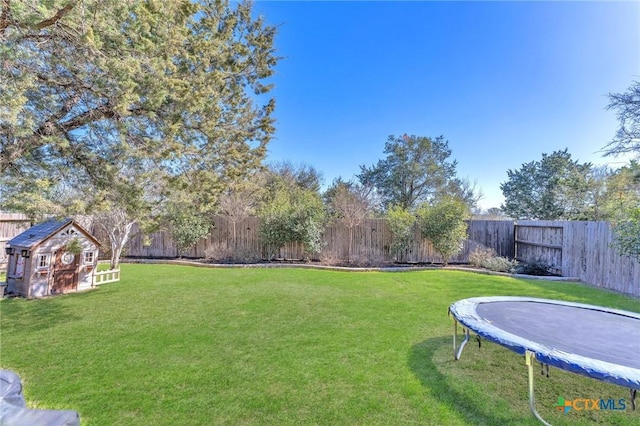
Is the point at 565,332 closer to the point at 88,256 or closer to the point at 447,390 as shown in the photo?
the point at 447,390

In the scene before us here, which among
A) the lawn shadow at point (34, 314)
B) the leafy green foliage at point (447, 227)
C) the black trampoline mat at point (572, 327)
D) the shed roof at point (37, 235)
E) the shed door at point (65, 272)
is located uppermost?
the leafy green foliage at point (447, 227)

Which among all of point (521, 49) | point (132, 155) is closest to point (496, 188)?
point (521, 49)

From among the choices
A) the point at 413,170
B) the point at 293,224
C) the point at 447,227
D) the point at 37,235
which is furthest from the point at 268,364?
the point at 413,170

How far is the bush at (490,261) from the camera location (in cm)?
850

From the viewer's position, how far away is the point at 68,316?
167 inches

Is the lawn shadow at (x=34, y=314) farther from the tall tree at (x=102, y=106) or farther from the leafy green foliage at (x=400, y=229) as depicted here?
the leafy green foliage at (x=400, y=229)

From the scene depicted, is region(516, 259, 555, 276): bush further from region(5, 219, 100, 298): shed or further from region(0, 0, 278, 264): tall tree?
region(5, 219, 100, 298): shed

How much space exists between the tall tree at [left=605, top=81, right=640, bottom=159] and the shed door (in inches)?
571

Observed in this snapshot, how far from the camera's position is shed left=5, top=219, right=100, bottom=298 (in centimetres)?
505

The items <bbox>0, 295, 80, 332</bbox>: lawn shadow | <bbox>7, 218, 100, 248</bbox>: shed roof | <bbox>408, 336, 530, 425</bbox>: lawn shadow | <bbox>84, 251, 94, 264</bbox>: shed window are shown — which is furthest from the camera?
<bbox>84, 251, 94, 264</bbox>: shed window

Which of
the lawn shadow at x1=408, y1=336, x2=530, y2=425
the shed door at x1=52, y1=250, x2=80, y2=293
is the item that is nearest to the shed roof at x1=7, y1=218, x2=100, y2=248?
the shed door at x1=52, y1=250, x2=80, y2=293

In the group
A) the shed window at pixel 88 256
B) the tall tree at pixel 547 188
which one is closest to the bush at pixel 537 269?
the tall tree at pixel 547 188

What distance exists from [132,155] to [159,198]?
117 centimetres

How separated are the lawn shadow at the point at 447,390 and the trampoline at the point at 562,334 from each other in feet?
0.87
